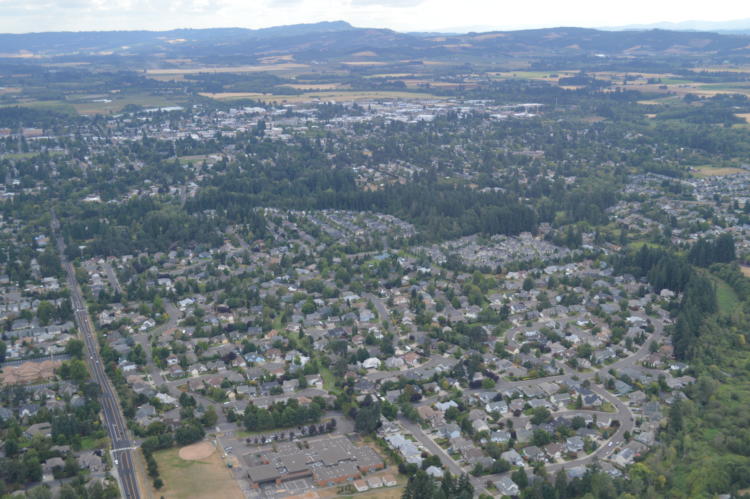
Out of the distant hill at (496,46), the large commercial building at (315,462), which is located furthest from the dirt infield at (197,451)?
the distant hill at (496,46)

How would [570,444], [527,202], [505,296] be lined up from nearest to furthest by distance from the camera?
[570,444] < [505,296] < [527,202]

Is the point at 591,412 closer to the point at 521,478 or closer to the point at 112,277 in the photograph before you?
the point at 521,478

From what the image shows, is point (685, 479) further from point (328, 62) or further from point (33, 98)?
point (328, 62)

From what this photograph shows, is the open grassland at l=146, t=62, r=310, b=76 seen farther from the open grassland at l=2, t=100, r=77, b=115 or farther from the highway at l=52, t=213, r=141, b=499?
the highway at l=52, t=213, r=141, b=499

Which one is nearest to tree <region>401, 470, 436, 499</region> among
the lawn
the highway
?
the lawn

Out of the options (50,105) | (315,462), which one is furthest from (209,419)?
(50,105)

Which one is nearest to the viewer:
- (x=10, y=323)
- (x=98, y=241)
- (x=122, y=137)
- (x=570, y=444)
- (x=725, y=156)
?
(x=570, y=444)

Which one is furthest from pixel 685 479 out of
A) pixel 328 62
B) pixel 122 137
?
pixel 328 62
